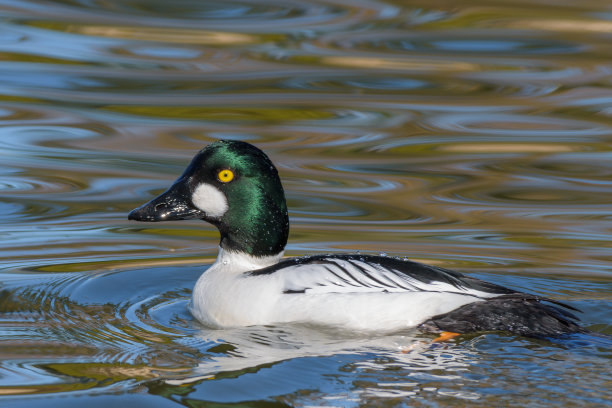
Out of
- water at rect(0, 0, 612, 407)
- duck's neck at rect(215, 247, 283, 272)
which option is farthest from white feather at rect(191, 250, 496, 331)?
duck's neck at rect(215, 247, 283, 272)

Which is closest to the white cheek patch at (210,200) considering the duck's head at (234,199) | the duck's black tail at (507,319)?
the duck's head at (234,199)

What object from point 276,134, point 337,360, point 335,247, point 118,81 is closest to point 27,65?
point 118,81

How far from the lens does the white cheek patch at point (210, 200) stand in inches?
265

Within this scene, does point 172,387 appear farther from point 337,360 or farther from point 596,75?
point 596,75

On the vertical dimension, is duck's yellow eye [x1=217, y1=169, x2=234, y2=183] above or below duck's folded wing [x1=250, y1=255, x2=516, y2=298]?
above

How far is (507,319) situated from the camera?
6066mm

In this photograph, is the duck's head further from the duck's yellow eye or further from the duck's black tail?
the duck's black tail

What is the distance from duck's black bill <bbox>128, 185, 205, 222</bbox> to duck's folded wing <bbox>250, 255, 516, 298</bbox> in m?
0.72

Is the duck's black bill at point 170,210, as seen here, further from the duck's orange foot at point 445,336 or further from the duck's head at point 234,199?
the duck's orange foot at point 445,336

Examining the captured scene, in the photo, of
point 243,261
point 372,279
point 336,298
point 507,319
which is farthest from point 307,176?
point 507,319

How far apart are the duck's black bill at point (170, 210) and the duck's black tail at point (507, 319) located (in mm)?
1643

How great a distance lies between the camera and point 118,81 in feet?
44.2

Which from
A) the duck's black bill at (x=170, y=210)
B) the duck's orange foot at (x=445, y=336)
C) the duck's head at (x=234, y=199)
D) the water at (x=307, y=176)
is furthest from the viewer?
the duck's black bill at (x=170, y=210)

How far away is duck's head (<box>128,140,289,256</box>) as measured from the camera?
6.67 m
